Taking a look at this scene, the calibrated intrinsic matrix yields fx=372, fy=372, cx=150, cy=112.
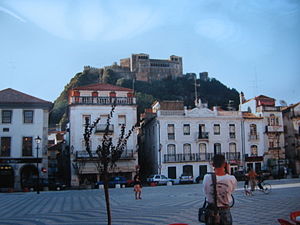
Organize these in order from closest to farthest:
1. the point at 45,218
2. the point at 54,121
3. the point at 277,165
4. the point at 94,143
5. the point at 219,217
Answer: the point at 219,217 < the point at 45,218 < the point at 94,143 < the point at 277,165 < the point at 54,121

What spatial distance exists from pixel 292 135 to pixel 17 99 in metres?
37.7

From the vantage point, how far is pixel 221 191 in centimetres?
562

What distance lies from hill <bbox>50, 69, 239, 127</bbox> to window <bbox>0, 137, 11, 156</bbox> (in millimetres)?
45211

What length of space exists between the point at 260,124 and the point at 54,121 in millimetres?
51141

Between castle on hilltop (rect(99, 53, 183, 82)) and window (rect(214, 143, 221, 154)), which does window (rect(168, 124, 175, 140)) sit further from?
castle on hilltop (rect(99, 53, 183, 82))

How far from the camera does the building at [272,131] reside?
50.0 meters

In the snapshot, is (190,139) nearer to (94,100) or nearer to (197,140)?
(197,140)

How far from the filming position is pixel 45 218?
1355cm

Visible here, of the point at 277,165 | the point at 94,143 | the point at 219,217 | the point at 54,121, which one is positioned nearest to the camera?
the point at 219,217

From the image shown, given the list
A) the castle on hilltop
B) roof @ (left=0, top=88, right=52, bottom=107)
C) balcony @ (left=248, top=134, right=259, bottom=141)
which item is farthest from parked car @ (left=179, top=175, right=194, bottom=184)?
the castle on hilltop

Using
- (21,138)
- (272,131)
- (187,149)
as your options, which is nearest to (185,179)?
(187,149)

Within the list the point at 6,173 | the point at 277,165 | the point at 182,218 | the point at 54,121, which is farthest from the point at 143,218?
the point at 54,121

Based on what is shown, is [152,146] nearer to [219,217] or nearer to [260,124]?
[260,124]

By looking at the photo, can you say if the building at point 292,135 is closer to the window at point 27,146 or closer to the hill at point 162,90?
the window at point 27,146
